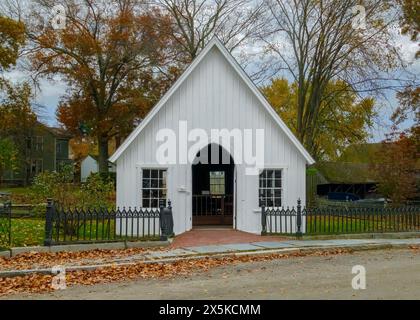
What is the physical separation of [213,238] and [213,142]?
12.2 ft

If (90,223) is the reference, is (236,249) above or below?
below

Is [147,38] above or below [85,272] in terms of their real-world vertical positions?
above

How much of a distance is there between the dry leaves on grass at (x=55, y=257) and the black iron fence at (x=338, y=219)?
5.22 meters

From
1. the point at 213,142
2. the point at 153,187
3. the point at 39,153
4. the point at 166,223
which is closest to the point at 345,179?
the point at 213,142

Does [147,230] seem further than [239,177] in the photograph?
No

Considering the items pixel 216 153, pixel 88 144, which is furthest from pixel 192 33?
pixel 88 144

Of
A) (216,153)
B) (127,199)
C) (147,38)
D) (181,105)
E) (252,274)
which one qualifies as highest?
(147,38)

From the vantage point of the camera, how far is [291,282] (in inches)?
404

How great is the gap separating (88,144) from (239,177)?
200 feet

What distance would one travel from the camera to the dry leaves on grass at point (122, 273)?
10249mm

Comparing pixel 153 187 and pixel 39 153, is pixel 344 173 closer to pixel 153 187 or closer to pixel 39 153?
pixel 153 187

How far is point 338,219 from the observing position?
720 inches

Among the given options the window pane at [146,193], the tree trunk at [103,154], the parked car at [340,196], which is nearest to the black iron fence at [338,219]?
the window pane at [146,193]
